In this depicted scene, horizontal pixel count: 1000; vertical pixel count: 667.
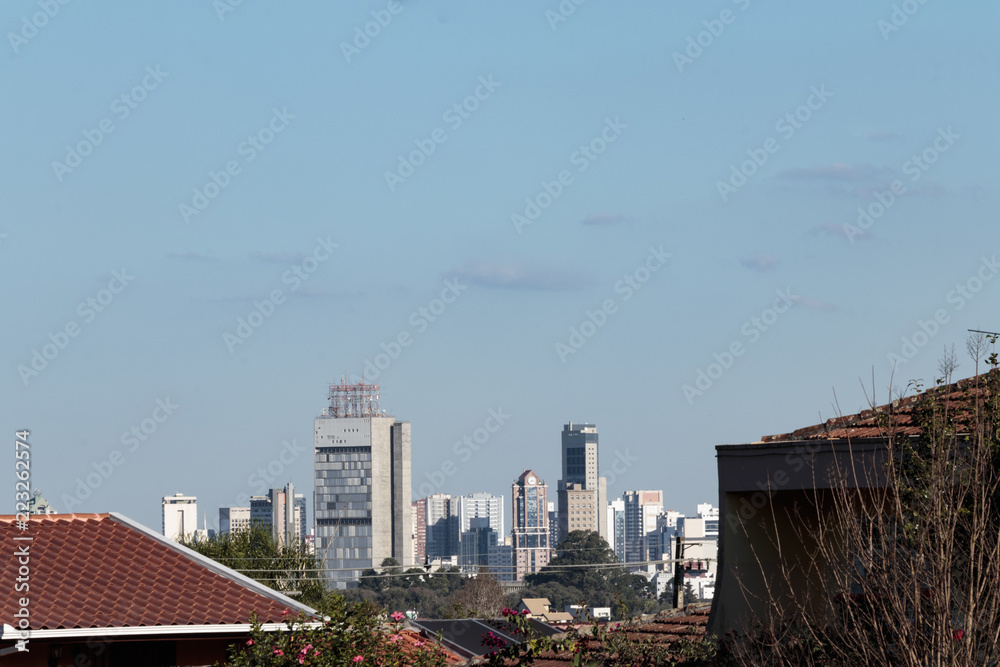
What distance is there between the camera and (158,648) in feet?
52.1

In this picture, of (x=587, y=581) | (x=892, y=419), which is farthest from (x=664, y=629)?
(x=587, y=581)

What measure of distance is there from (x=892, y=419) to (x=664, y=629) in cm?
604

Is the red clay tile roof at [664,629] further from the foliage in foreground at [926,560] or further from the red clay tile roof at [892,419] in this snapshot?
the foliage in foreground at [926,560]

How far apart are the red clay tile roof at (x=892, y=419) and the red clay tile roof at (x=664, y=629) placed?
8.03 ft

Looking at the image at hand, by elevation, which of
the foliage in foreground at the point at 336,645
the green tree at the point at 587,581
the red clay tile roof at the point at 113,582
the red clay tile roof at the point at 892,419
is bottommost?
the green tree at the point at 587,581

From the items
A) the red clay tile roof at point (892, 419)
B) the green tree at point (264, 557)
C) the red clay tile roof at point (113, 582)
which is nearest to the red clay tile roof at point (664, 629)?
the red clay tile roof at point (892, 419)

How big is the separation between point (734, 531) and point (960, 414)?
3.14 metres

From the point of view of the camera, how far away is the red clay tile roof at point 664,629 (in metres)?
13.9

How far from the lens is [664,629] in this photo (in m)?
15.3

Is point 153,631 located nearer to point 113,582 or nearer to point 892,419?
point 113,582

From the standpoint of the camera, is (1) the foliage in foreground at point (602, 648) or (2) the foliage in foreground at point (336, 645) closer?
(1) the foliage in foreground at point (602, 648)

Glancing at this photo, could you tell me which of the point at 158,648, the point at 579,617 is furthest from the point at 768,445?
the point at 158,648

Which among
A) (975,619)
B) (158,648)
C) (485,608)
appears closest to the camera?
(975,619)

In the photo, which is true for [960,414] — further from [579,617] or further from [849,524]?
[579,617]
